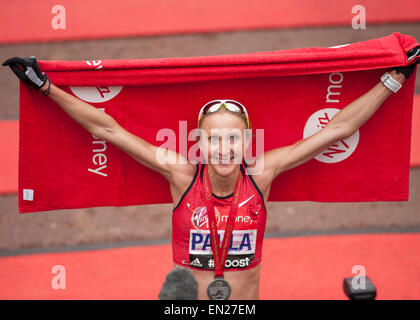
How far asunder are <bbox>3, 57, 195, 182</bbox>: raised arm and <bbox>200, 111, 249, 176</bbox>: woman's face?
30 cm

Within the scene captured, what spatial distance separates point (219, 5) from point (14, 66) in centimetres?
484

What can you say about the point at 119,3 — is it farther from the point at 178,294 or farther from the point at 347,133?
the point at 178,294

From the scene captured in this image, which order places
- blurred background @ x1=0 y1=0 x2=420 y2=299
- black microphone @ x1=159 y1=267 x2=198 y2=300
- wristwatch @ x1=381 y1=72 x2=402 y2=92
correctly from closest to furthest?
black microphone @ x1=159 y1=267 x2=198 y2=300 < wristwatch @ x1=381 y1=72 x2=402 y2=92 < blurred background @ x1=0 y1=0 x2=420 y2=299

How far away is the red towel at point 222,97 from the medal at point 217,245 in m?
0.60

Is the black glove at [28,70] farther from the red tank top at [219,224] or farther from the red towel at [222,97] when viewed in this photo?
the red tank top at [219,224]

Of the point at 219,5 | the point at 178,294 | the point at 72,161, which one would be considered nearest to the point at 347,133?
the point at 178,294

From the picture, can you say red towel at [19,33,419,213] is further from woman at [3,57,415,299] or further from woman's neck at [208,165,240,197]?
woman's neck at [208,165,240,197]

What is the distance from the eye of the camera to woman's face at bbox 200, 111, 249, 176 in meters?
2.77

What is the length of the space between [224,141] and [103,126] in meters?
0.87

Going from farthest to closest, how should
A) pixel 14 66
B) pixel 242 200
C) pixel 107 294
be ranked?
pixel 107 294 < pixel 242 200 < pixel 14 66

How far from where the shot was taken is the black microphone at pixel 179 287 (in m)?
1.76

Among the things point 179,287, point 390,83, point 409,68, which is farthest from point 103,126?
point 409,68

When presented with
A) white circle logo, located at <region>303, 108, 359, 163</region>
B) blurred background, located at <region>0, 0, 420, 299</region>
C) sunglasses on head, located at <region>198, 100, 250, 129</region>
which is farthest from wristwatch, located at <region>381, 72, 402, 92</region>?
blurred background, located at <region>0, 0, 420, 299</region>

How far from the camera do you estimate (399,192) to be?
11.1ft
